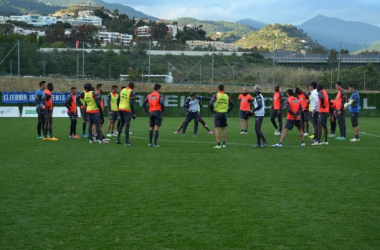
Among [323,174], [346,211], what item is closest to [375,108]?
[323,174]

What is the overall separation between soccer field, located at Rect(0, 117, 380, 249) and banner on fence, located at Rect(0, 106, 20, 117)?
Answer: 20.4 m

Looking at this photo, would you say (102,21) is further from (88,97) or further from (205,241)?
(205,241)

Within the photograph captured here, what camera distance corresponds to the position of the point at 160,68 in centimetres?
4506

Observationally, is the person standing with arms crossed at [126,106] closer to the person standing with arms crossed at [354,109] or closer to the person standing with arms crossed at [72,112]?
the person standing with arms crossed at [72,112]

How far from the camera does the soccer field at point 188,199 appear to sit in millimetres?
7422

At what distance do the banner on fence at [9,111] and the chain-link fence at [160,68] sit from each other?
397 cm

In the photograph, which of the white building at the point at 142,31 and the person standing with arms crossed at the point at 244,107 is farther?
the white building at the point at 142,31

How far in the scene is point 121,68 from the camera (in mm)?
42281

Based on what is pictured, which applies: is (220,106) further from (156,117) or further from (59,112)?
(59,112)

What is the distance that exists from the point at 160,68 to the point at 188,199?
118 feet

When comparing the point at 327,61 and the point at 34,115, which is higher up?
the point at 327,61

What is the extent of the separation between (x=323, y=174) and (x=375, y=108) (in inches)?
1160

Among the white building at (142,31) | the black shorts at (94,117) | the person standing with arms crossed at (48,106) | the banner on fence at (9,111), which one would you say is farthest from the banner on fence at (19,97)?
the white building at (142,31)

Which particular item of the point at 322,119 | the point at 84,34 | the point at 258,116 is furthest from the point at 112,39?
the point at 258,116
